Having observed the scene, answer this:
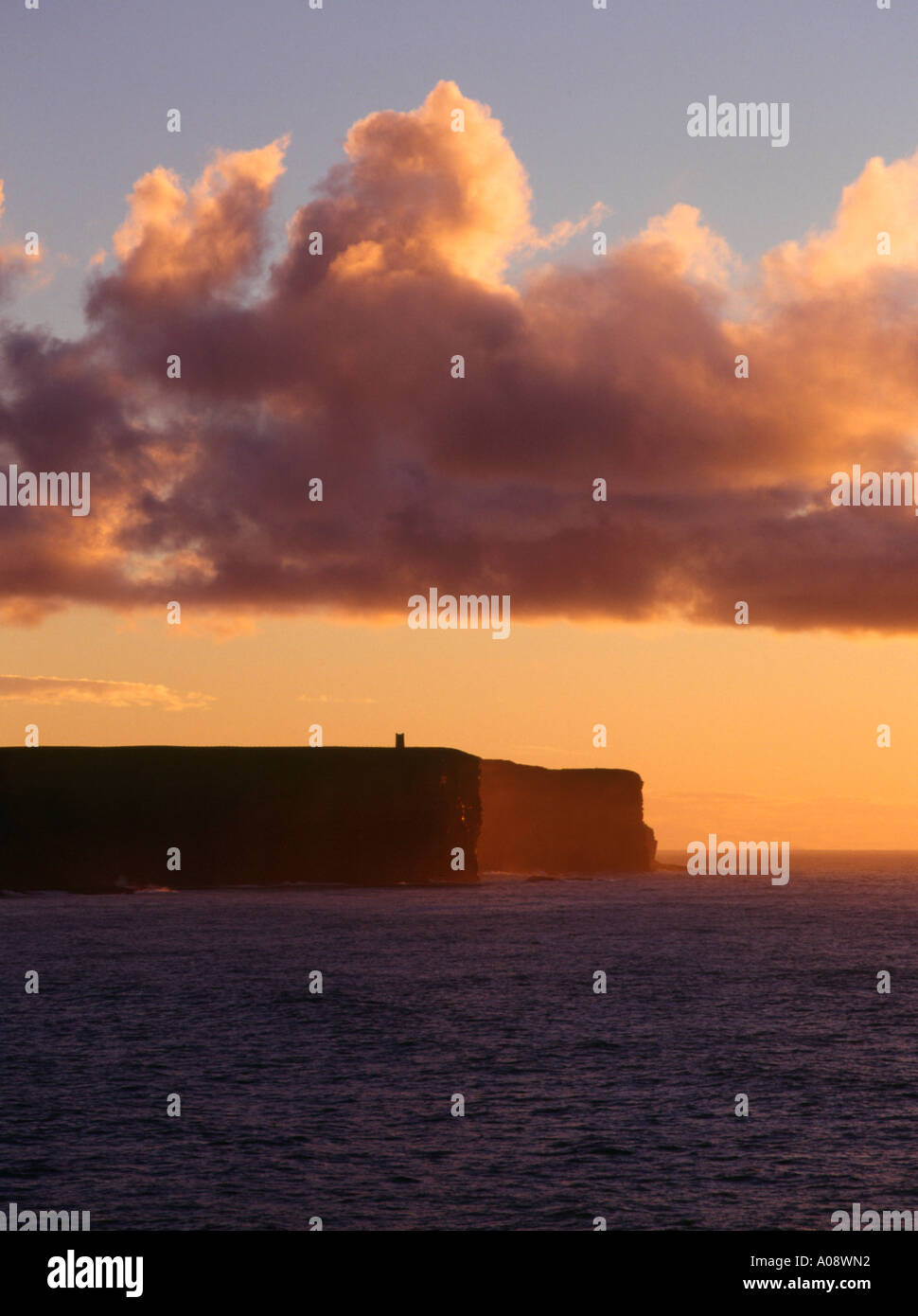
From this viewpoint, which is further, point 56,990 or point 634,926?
point 634,926

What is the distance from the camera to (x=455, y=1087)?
153ft

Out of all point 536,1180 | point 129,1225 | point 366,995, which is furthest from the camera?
point 366,995

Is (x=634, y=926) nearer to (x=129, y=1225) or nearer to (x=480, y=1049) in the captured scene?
(x=480, y=1049)

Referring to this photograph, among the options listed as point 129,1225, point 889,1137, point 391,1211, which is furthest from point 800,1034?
point 129,1225

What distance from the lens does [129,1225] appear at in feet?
98.2

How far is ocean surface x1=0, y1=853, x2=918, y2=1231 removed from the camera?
1281 inches

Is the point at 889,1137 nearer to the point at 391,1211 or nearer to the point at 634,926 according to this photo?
the point at 391,1211

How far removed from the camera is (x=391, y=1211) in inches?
1214

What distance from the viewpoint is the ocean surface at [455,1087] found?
32531 mm
